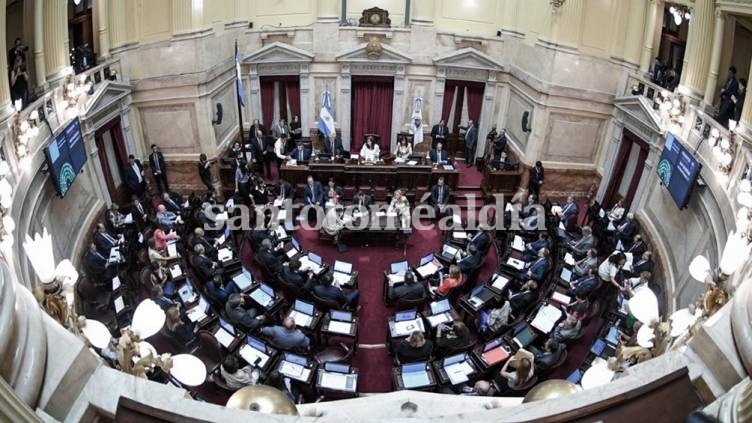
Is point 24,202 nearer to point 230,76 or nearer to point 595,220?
point 230,76

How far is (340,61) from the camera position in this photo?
1595 centimetres

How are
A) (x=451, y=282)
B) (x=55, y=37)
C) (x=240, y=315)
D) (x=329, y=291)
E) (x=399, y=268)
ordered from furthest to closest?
(x=399, y=268), (x=55, y=37), (x=451, y=282), (x=329, y=291), (x=240, y=315)

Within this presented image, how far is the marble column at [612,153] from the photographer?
13297 mm

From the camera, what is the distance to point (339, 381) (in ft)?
25.5

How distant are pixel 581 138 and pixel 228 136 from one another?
9572mm

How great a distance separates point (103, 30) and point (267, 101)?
535 cm

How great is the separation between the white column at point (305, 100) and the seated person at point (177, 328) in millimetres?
9493

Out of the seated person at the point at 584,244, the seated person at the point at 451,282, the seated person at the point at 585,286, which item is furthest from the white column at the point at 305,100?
the seated person at the point at 585,286

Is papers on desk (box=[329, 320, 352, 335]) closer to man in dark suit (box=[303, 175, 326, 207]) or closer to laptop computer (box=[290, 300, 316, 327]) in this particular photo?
laptop computer (box=[290, 300, 316, 327])

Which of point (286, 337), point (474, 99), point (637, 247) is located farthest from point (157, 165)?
point (637, 247)

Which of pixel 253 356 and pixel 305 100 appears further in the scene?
pixel 305 100

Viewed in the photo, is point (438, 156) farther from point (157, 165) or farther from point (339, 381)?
point (339, 381)

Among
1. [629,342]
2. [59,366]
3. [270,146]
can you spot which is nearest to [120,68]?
[270,146]

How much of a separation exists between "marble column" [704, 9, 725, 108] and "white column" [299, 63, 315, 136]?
10.3 meters
